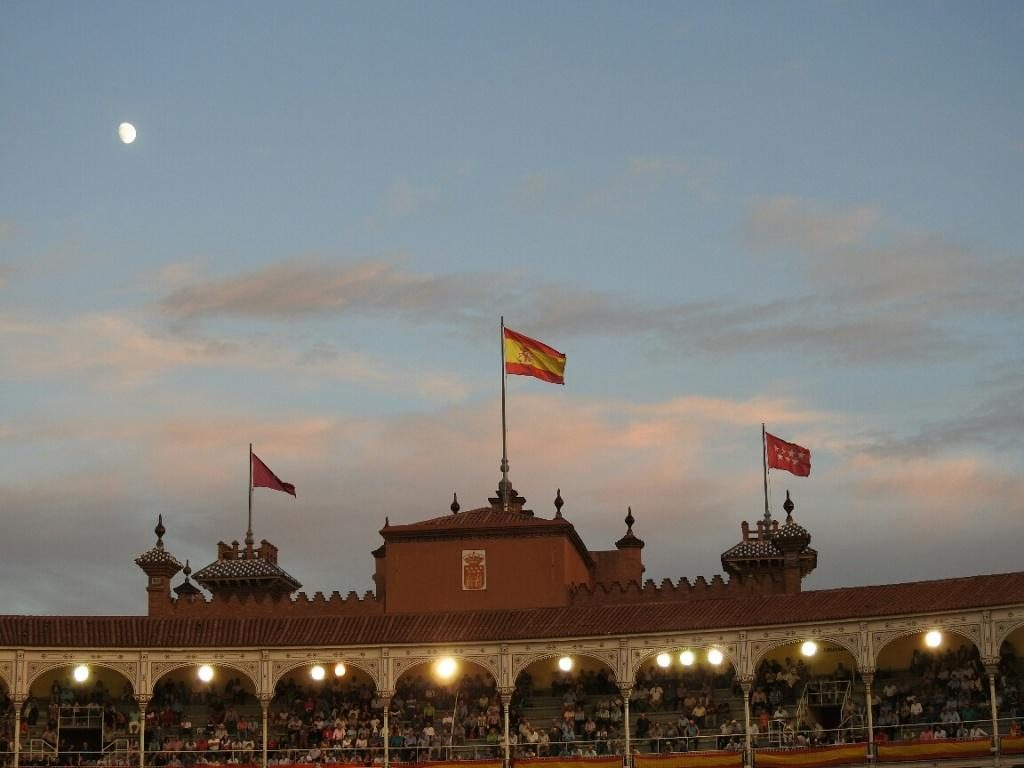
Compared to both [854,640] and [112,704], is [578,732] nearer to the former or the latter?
[854,640]

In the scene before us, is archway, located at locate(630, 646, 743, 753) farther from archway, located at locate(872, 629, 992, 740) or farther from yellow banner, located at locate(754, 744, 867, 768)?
archway, located at locate(872, 629, 992, 740)

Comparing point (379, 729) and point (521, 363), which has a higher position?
point (521, 363)

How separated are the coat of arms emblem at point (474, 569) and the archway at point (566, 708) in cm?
478

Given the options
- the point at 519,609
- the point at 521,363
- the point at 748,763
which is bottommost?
the point at 748,763

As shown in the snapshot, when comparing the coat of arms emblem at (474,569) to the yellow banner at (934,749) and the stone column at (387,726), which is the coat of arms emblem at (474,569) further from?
the yellow banner at (934,749)

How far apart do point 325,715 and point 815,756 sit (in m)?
16.9

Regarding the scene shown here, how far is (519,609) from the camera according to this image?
71938 millimetres

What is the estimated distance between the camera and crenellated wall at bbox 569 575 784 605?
7400 cm

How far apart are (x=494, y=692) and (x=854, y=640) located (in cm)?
1262

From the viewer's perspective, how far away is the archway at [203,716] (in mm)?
67938

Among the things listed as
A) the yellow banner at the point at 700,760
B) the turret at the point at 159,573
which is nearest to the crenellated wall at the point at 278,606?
the turret at the point at 159,573

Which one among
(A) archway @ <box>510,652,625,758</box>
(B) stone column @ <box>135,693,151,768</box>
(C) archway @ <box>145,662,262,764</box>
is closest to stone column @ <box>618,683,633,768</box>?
(A) archway @ <box>510,652,625,758</box>

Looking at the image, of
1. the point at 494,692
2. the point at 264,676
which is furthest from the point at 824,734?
the point at 264,676

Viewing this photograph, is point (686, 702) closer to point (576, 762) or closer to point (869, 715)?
point (576, 762)
